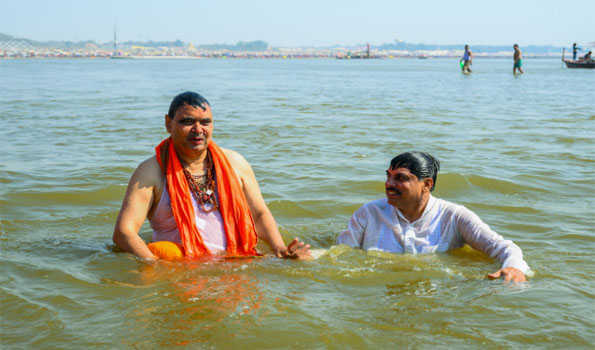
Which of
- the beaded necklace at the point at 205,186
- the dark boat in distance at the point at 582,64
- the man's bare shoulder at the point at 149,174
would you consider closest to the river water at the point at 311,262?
the beaded necklace at the point at 205,186

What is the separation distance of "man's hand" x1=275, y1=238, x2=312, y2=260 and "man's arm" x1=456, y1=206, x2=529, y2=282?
3.73 feet

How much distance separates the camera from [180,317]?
342cm

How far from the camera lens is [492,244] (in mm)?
4258

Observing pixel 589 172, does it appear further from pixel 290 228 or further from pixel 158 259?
pixel 158 259

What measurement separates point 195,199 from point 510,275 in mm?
2254

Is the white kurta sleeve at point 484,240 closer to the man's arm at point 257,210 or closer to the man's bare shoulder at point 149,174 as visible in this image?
the man's arm at point 257,210

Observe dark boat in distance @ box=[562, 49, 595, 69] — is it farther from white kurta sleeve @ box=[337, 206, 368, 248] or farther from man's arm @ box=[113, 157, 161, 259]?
man's arm @ box=[113, 157, 161, 259]

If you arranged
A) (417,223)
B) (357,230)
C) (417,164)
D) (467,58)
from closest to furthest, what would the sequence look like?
1. (417,164)
2. (417,223)
3. (357,230)
4. (467,58)

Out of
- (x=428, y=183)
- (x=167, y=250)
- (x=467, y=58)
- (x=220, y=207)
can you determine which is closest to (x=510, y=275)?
(x=428, y=183)

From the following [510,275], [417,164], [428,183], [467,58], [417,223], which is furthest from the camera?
[467,58]

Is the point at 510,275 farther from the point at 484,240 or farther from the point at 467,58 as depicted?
the point at 467,58

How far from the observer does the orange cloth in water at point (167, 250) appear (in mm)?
4297

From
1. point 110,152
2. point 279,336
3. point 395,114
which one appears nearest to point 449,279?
point 279,336

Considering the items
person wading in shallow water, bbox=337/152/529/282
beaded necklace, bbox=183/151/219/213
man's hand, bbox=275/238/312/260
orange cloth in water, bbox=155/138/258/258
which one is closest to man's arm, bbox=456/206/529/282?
person wading in shallow water, bbox=337/152/529/282
